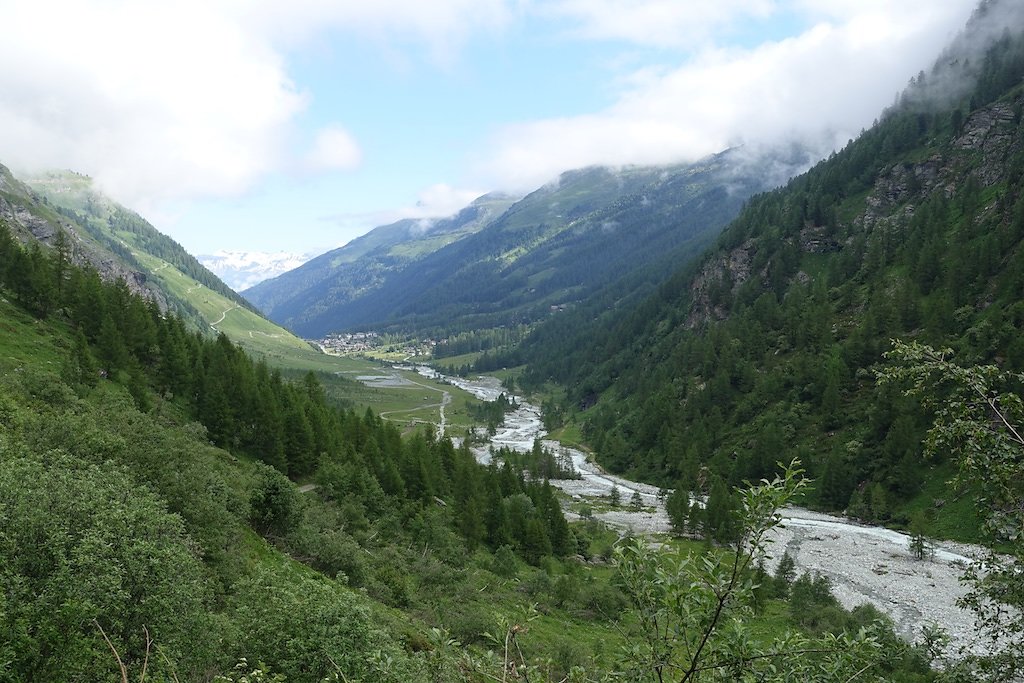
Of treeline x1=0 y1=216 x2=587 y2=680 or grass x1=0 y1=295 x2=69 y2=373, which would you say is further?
grass x1=0 y1=295 x2=69 y2=373

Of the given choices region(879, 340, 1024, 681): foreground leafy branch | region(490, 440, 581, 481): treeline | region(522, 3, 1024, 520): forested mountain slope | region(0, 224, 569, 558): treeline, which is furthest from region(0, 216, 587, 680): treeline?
region(522, 3, 1024, 520): forested mountain slope

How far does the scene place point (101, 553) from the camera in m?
18.4

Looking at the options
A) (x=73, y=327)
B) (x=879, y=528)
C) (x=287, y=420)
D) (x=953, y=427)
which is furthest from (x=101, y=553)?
(x=879, y=528)

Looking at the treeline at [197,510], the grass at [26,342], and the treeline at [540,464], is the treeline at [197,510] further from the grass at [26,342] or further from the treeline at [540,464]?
the treeline at [540,464]

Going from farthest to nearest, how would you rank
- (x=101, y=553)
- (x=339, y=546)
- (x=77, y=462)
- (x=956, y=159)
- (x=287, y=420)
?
(x=956, y=159) < (x=287, y=420) < (x=339, y=546) < (x=77, y=462) < (x=101, y=553)

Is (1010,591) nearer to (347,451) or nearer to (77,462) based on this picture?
(77,462)

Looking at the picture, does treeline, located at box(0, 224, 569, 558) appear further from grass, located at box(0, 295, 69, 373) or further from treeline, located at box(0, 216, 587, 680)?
grass, located at box(0, 295, 69, 373)

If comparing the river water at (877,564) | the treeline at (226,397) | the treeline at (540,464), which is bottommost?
the treeline at (540,464)

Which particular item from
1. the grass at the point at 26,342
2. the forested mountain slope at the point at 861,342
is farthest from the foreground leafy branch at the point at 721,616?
the forested mountain slope at the point at 861,342

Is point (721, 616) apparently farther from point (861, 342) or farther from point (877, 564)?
point (861, 342)

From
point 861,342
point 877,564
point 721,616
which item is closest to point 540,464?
point 877,564

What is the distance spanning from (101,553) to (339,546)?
93.7ft

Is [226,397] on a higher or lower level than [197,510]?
higher

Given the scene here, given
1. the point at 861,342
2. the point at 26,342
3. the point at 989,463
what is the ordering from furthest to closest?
the point at 861,342 < the point at 26,342 < the point at 989,463
